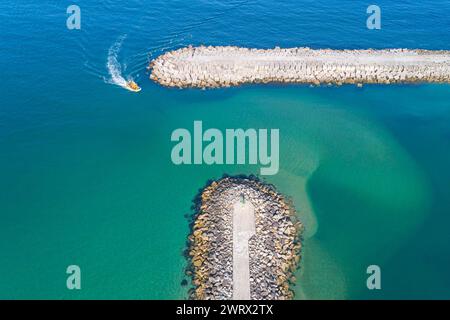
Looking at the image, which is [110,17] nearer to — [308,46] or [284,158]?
[308,46]

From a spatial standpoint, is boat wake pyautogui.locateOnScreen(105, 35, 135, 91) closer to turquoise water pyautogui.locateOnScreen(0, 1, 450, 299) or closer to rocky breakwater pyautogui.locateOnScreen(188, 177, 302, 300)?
turquoise water pyautogui.locateOnScreen(0, 1, 450, 299)

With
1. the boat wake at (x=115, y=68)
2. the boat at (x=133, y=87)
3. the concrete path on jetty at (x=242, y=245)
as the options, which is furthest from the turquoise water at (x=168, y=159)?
the concrete path on jetty at (x=242, y=245)

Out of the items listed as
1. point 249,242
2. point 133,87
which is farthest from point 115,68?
point 249,242

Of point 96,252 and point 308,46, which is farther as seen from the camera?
point 308,46

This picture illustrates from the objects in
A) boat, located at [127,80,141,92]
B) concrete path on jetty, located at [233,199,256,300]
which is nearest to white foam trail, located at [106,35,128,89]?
boat, located at [127,80,141,92]

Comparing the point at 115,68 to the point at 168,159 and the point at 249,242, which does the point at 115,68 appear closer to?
the point at 168,159

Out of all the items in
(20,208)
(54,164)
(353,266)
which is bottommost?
(353,266)
